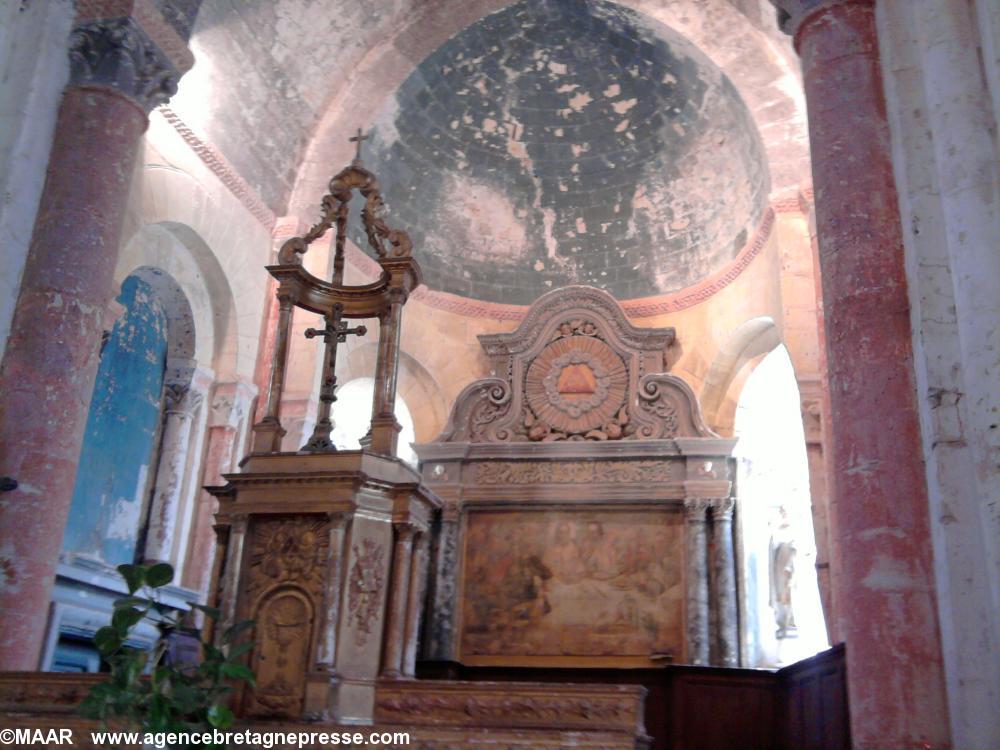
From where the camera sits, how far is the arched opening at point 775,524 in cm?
1248

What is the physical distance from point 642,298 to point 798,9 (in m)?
7.63

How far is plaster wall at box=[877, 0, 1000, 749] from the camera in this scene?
514 cm

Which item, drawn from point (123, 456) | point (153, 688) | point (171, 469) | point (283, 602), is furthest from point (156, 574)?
point (171, 469)

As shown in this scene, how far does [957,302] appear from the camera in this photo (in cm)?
559

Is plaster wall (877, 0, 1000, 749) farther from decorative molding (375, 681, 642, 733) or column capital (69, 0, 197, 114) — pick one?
column capital (69, 0, 197, 114)

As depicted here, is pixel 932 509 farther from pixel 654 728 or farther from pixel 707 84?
pixel 707 84

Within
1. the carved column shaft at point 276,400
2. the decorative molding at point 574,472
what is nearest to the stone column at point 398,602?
the carved column shaft at point 276,400

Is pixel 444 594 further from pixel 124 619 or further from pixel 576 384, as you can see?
pixel 124 619

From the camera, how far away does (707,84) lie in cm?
1340

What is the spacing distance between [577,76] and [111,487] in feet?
28.0

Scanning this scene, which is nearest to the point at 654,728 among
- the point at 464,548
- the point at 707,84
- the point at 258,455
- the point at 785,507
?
the point at 464,548

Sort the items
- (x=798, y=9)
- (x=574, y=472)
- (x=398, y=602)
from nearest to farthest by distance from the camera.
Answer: (x=398, y=602), (x=798, y=9), (x=574, y=472)

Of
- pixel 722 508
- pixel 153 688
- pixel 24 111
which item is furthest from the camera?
pixel 722 508

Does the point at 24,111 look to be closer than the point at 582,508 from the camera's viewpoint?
Yes
